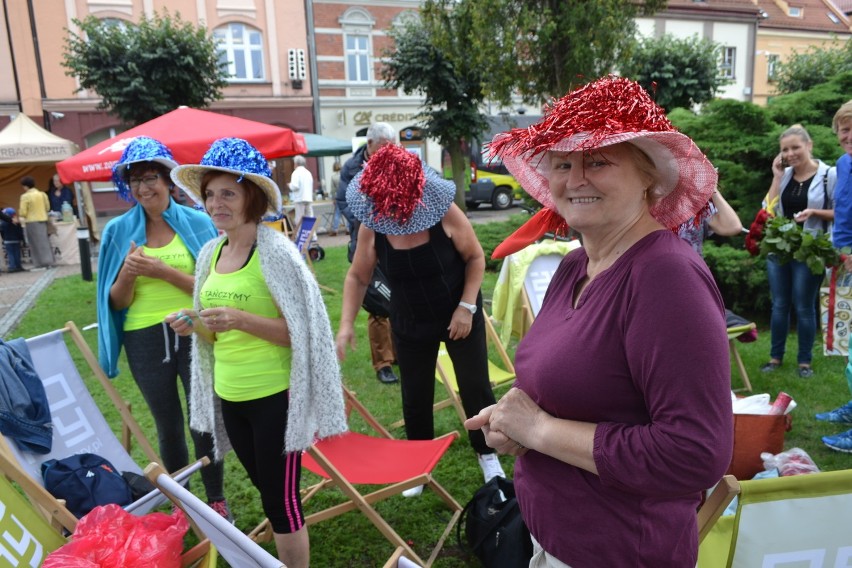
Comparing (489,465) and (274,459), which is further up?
(274,459)

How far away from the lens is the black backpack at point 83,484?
2457 millimetres

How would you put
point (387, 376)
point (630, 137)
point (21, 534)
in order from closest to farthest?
point (630, 137) < point (21, 534) < point (387, 376)

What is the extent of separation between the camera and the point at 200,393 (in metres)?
2.37

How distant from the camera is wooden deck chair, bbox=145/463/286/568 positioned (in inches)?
57.5

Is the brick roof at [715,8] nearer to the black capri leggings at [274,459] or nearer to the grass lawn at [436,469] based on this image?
the grass lawn at [436,469]

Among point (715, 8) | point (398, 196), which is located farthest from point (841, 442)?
point (715, 8)

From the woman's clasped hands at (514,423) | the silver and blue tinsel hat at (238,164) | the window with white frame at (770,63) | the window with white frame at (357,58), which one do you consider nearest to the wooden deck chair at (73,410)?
the silver and blue tinsel hat at (238,164)

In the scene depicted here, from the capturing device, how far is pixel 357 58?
2347 centimetres

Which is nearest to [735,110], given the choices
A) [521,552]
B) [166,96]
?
[521,552]

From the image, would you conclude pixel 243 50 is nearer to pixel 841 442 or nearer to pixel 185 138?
pixel 185 138

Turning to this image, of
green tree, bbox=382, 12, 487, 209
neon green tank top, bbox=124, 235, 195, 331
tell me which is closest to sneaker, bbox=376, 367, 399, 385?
neon green tank top, bbox=124, 235, 195, 331

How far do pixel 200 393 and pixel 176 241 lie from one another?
2.76 feet

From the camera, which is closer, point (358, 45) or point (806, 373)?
point (806, 373)

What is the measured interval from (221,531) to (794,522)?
60.7 inches
